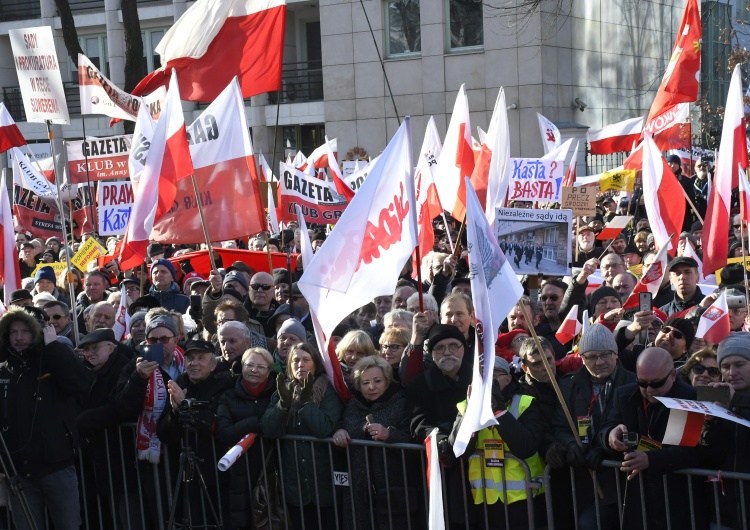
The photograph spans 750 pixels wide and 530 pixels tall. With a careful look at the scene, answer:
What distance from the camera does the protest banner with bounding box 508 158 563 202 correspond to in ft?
47.4

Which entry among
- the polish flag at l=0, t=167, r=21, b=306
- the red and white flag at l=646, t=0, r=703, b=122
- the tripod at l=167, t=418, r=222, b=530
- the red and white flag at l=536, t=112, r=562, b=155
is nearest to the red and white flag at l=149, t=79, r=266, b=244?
the polish flag at l=0, t=167, r=21, b=306

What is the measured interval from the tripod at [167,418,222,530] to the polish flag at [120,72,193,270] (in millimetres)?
2981

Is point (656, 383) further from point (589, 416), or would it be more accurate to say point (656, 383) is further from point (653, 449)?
point (589, 416)

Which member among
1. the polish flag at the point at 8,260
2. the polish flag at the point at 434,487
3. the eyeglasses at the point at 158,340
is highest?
the polish flag at the point at 8,260

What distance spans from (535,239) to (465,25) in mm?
19874

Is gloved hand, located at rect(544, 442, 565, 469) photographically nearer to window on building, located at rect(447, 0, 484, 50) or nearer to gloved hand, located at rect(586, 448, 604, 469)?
gloved hand, located at rect(586, 448, 604, 469)

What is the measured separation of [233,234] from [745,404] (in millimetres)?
5667

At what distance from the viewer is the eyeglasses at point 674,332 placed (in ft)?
22.8

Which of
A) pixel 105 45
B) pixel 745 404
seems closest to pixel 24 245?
pixel 745 404

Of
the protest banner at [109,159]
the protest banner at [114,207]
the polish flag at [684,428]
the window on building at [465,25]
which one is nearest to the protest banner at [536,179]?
the protest banner at [114,207]

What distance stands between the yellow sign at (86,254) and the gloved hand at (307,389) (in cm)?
749

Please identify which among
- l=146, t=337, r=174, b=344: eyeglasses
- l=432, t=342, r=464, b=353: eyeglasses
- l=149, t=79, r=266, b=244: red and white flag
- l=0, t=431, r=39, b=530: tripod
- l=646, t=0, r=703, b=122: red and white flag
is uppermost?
l=646, t=0, r=703, b=122: red and white flag

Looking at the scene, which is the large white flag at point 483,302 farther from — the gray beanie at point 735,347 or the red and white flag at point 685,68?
the red and white flag at point 685,68

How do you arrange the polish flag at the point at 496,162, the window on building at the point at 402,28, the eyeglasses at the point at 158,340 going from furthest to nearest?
the window on building at the point at 402,28 → the polish flag at the point at 496,162 → the eyeglasses at the point at 158,340
